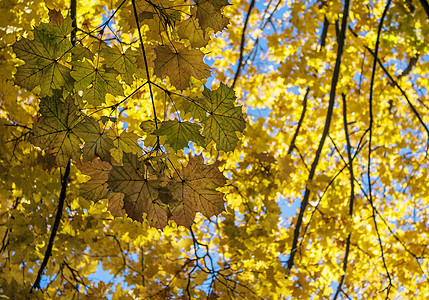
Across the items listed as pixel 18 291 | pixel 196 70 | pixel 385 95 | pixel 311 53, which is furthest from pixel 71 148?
pixel 385 95

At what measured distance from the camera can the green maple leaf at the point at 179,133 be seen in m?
0.91

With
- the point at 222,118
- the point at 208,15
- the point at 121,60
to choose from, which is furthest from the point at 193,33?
the point at 222,118

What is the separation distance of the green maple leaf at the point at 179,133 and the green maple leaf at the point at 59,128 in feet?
0.81

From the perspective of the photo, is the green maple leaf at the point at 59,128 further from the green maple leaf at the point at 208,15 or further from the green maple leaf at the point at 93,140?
the green maple leaf at the point at 208,15

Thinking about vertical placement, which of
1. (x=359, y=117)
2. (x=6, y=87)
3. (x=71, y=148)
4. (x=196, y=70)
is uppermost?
(x=359, y=117)

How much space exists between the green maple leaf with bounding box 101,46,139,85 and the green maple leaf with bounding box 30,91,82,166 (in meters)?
0.20

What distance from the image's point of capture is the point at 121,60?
3.87 ft

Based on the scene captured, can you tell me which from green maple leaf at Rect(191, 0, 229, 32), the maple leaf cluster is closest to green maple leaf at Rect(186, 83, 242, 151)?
the maple leaf cluster

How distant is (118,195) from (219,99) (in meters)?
0.37

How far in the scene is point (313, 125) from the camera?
5.65 metres

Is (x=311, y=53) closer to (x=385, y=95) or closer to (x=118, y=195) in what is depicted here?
(x=385, y=95)

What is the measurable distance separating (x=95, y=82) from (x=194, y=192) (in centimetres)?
45

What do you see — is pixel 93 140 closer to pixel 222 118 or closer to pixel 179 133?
pixel 179 133

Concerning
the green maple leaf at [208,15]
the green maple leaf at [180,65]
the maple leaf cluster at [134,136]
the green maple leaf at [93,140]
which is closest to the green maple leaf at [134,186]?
the maple leaf cluster at [134,136]
